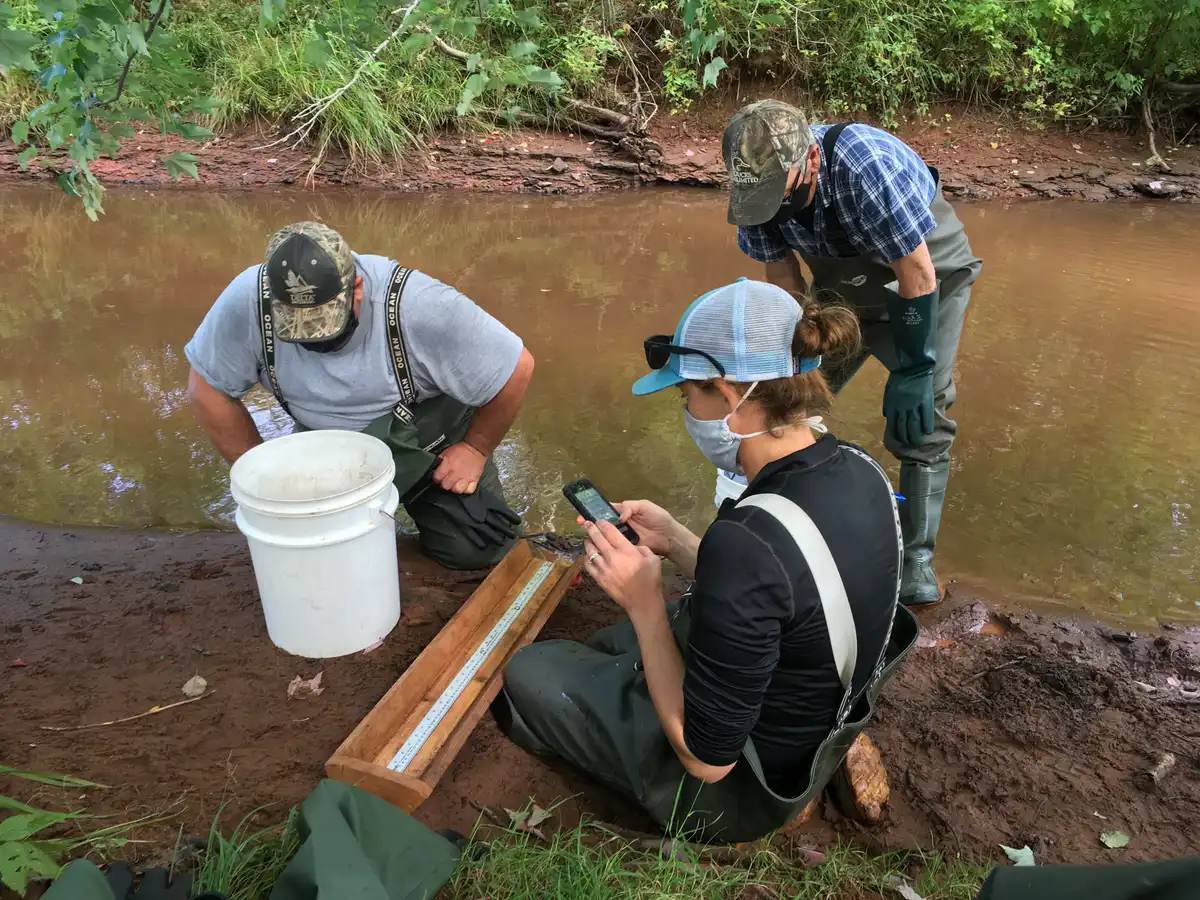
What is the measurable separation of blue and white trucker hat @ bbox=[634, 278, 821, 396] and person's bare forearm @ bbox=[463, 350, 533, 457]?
1.22 m

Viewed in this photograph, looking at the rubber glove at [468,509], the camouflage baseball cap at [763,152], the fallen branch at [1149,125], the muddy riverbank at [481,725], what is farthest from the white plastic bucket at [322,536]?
the fallen branch at [1149,125]

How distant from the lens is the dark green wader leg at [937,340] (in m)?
2.95

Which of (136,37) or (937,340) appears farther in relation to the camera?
(937,340)

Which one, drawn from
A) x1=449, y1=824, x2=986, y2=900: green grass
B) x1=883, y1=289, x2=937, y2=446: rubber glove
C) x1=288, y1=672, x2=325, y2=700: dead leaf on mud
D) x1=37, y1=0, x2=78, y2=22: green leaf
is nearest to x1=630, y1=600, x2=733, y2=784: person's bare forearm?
x1=449, y1=824, x2=986, y2=900: green grass

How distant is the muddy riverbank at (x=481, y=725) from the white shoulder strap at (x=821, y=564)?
0.81 m

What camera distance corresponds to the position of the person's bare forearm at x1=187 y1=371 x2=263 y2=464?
113 inches

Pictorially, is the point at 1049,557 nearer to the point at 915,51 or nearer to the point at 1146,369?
the point at 1146,369

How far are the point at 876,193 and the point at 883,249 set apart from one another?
0.18 meters

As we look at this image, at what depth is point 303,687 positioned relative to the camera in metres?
2.48

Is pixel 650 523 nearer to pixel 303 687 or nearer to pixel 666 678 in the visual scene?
pixel 666 678

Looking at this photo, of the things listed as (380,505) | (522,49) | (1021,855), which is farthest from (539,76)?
(1021,855)

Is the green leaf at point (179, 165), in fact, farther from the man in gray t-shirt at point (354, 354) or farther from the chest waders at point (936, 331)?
the chest waders at point (936, 331)

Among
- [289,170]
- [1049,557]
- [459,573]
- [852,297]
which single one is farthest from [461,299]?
[289,170]

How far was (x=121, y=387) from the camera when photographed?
4.76 metres
